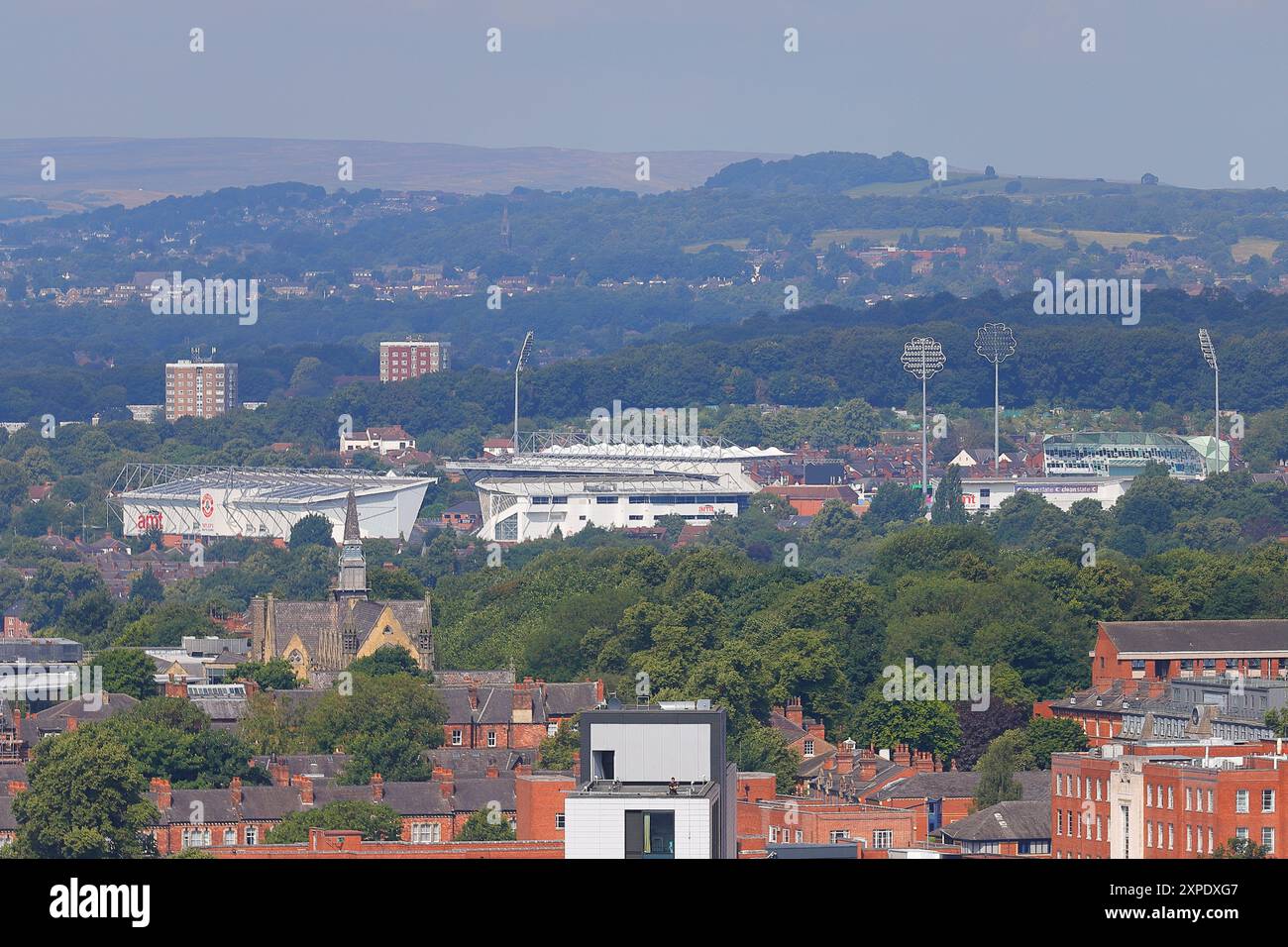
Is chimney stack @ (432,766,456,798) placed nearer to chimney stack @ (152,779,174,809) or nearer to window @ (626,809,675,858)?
chimney stack @ (152,779,174,809)

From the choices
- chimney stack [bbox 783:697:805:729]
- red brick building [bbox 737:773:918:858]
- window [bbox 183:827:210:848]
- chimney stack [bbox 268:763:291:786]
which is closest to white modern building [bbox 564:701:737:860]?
red brick building [bbox 737:773:918:858]

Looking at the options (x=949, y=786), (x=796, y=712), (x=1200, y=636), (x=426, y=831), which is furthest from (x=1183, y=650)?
(x=426, y=831)

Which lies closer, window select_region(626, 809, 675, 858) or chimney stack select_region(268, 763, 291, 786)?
window select_region(626, 809, 675, 858)

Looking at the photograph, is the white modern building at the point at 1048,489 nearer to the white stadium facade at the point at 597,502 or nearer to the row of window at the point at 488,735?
the white stadium facade at the point at 597,502

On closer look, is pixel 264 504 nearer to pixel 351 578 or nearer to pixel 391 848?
pixel 351 578

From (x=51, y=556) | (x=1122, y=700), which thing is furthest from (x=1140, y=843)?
(x=51, y=556)

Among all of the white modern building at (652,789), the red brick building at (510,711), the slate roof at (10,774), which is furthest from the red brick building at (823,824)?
the red brick building at (510,711)
